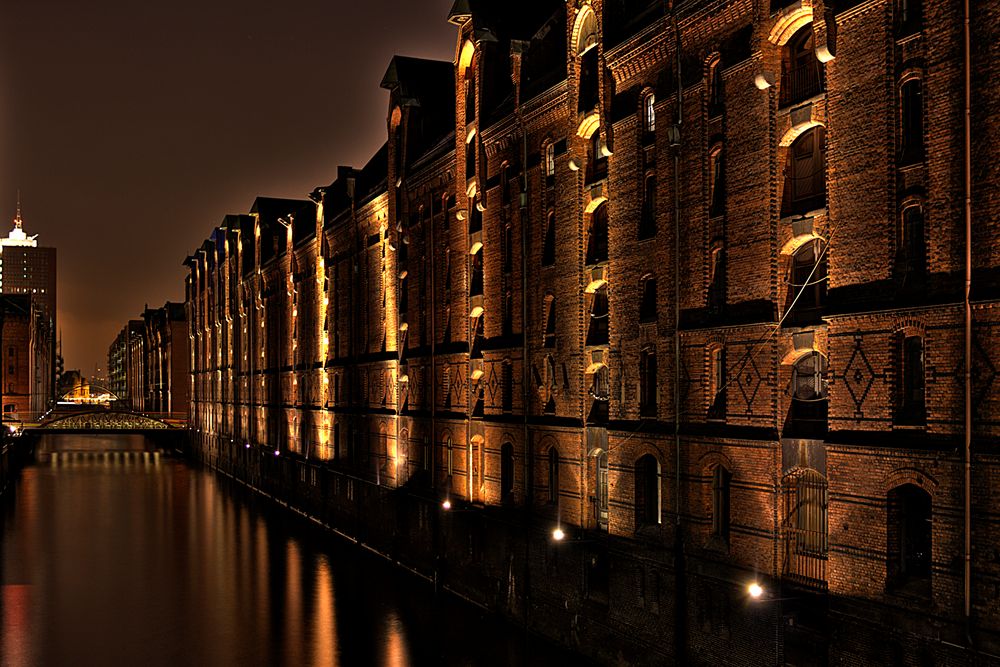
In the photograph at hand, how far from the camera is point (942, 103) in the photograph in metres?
15.0

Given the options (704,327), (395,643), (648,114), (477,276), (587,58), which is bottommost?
(395,643)

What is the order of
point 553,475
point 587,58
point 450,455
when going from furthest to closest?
point 450,455 < point 553,475 < point 587,58

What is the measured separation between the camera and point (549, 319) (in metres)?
28.2

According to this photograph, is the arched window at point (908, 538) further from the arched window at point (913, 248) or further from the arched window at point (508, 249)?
the arched window at point (508, 249)

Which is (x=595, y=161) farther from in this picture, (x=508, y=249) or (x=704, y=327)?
(x=704, y=327)

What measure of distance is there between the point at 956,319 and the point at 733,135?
6.39m

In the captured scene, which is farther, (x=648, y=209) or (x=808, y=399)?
(x=648, y=209)

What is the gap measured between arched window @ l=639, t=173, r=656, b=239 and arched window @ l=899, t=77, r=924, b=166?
7280 mm

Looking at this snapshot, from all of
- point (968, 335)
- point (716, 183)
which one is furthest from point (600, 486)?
point (968, 335)

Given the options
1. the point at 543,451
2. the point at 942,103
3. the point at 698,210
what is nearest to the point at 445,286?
the point at 543,451

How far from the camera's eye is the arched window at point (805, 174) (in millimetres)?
18109

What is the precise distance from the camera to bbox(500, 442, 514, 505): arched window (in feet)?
99.7

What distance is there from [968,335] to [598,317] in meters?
12.1

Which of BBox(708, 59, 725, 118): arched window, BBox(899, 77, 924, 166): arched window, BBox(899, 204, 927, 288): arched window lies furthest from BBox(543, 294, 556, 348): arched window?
BBox(899, 77, 924, 166): arched window
